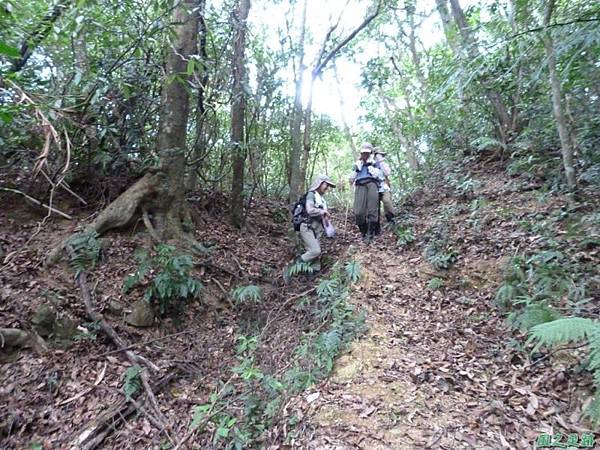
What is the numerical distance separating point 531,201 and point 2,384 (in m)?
7.77

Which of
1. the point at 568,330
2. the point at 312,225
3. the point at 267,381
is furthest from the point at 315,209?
the point at 568,330

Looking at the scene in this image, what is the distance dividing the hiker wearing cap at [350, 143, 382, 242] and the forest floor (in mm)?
475

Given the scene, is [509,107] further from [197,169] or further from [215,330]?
[215,330]

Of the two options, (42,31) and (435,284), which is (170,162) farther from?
(435,284)

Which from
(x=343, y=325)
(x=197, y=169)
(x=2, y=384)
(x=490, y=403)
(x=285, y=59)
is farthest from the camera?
(x=285, y=59)

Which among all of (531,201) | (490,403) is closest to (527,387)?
(490,403)

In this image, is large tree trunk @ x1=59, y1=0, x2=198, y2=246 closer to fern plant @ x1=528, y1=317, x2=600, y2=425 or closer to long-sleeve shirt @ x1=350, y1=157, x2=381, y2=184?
long-sleeve shirt @ x1=350, y1=157, x2=381, y2=184

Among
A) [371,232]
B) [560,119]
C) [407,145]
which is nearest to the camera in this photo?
[560,119]

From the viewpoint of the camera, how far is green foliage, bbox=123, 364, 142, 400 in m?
4.55

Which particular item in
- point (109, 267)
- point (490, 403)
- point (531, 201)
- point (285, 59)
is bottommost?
point (490, 403)

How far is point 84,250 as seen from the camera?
5805 mm

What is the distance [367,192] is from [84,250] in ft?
16.8

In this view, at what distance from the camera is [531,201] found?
252 inches

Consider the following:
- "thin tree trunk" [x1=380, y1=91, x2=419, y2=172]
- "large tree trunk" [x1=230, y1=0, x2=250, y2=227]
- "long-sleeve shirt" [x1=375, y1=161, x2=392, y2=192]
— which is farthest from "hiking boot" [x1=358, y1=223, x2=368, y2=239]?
"thin tree trunk" [x1=380, y1=91, x2=419, y2=172]
